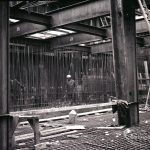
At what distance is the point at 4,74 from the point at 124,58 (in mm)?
4035

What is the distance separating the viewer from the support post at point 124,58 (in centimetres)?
795

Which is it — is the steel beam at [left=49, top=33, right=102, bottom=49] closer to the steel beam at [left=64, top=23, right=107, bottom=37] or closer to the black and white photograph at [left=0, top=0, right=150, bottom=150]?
the black and white photograph at [left=0, top=0, right=150, bottom=150]

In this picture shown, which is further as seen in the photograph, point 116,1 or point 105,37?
point 105,37

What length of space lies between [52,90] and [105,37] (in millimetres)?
3964

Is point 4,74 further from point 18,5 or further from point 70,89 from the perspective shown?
point 70,89

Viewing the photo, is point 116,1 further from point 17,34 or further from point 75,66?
point 75,66

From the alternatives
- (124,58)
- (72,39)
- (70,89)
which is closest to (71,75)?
(70,89)

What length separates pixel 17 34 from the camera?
1167cm

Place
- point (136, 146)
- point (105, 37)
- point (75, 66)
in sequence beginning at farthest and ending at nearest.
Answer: point (75, 66)
point (105, 37)
point (136, 146)

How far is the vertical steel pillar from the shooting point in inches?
194

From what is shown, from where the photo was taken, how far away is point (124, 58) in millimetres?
7941

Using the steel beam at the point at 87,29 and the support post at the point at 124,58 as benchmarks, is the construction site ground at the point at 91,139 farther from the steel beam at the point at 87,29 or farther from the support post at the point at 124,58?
the steel beam at the point at 87,29

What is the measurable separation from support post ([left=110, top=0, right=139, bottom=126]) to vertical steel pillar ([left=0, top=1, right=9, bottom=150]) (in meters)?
3.87

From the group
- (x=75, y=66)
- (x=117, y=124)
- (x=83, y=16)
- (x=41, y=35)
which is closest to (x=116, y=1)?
(x=83, y=16)
